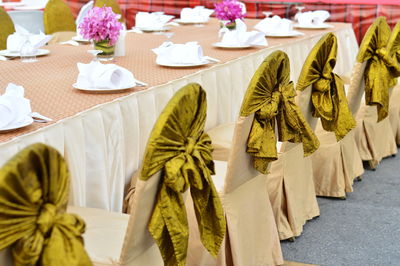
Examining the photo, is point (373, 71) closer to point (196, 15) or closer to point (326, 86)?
point (326, 86)

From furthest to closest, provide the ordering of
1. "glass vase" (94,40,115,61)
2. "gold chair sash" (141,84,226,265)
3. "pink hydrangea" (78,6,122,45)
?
"glass vase" (94,40,115,61), "pink hydrangea" (78,6,122,45), "gold chair sash" (141,84,226,265)

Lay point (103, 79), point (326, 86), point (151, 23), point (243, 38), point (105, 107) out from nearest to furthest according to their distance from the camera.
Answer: point (105, 107), point (103, 79), point (326, 86), point (243, 38), point (151, 23)

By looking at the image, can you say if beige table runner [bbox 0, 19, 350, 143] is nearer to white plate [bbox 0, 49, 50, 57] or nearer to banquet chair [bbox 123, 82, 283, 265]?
white plate [bbox 0, 49, 50, 57]

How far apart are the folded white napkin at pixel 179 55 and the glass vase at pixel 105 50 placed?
0.21m

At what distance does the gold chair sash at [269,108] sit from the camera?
2.15 metres

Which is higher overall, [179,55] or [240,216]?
[179,55]

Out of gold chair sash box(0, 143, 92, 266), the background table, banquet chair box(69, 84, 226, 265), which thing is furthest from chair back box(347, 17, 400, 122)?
gold chair sash box(0, 143, 92, 266)

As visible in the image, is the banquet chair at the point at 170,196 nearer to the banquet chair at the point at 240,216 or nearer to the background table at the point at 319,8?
the banquet chair at the point at 240,216

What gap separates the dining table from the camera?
81.4 inches

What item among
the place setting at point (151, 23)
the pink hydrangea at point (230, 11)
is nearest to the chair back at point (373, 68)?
the pink hydrangea at point (230, 11)

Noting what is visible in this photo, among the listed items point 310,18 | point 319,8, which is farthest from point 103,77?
point 319,8

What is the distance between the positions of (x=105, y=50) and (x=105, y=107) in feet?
2.77

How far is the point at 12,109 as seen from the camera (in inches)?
74.8

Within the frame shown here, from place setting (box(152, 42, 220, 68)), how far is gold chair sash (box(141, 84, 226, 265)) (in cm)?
113
